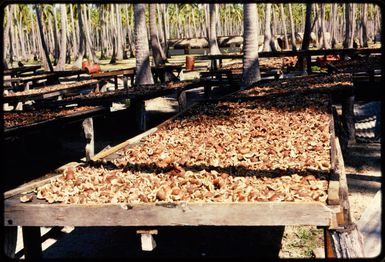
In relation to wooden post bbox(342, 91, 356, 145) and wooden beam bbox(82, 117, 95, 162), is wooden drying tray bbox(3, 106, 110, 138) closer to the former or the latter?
wooden beam bbox(82, 117, 95, 162)

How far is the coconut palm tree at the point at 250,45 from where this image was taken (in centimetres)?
1397

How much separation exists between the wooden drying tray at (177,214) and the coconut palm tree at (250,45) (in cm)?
1050

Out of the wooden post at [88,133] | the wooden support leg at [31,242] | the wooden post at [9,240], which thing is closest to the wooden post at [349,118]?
the wooden post at [88,133]

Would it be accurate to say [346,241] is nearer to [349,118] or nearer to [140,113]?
[349,118]

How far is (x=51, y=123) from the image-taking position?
7.96m

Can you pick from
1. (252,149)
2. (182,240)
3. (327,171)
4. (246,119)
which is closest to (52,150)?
(246,119)

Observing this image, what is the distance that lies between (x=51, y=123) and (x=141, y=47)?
30.0ft

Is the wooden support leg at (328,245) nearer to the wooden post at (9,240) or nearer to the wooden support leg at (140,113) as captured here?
the wooden post at (9,240)

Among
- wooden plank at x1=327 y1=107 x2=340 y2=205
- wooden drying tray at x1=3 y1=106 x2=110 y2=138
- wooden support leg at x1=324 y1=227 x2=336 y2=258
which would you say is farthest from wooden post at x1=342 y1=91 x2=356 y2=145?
wooden support leg at x1=324 y1=227 x2=336 y2=258

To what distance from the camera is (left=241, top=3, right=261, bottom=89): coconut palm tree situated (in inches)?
550

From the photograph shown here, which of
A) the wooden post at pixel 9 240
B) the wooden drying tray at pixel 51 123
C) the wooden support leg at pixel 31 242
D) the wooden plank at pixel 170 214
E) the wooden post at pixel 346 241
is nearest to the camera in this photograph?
the wooden post at pixel 346 241

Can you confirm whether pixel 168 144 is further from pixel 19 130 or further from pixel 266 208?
pixel 266 208

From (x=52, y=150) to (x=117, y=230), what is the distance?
18.2 feet

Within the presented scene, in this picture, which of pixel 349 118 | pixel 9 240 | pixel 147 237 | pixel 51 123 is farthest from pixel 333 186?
pixel 349 118
